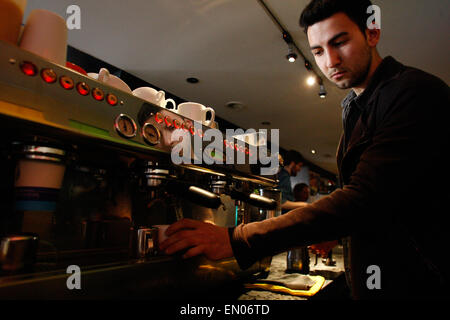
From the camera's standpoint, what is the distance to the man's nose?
0.76 m

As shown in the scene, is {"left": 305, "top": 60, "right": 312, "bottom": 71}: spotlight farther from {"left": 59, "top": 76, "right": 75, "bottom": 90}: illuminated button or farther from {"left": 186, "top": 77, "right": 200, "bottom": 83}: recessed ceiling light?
{"left": 59, "top": 76, "right": 75, "bottom": 90}: illuminated button

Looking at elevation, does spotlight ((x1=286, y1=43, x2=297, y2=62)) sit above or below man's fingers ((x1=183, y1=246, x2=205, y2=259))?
above

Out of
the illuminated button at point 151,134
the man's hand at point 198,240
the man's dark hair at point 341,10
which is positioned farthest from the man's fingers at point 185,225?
the man's dark hair at point 341,10

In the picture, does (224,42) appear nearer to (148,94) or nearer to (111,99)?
(148,94)

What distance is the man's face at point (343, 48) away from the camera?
75cm

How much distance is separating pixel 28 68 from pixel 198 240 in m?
0.46

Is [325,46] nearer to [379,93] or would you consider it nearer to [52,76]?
[379,93]

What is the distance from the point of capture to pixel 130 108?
62 centimetres

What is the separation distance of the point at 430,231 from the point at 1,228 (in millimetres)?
902

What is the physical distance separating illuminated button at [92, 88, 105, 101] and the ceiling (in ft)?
5.04

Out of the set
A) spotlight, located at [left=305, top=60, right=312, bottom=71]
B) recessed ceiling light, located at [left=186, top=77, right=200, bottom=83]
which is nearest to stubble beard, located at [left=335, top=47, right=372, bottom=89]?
spotlight, located at [left=305, top=60, right=312, bottom=71]

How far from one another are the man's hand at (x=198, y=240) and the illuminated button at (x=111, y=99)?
0.31 meters

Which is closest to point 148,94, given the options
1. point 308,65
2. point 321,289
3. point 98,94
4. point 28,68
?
point 98,94

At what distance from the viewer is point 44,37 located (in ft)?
1.86
